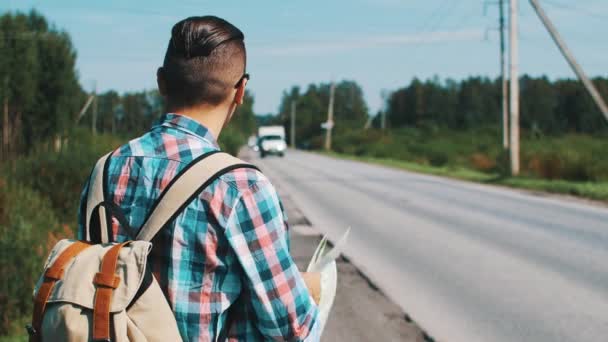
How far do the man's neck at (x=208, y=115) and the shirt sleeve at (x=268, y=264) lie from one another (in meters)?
0.25

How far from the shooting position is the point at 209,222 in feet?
5.44

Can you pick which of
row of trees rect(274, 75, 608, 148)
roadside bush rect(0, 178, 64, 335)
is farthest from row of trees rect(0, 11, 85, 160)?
row of trees rect(274, 75, 608, 148)

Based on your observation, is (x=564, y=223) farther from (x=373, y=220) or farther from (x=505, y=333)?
(x=505, y=333)

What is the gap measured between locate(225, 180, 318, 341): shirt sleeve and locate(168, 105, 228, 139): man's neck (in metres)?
0.25

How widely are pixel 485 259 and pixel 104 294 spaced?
7.70 meters

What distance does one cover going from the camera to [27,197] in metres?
8.77

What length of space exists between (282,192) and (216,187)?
18.0 meters

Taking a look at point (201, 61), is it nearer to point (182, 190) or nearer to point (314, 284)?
point (182, 190)

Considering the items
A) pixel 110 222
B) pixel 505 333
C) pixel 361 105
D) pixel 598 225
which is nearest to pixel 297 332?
pixel 110 222

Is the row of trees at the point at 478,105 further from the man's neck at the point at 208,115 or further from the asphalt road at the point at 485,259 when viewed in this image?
the man's neck at the point at 208,115

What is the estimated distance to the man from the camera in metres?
1.66

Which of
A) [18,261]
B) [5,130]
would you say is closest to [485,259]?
[18,261]

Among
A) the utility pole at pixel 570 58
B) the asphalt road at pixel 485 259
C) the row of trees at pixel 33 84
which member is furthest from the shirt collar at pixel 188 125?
the utility pole at pixel 570 58

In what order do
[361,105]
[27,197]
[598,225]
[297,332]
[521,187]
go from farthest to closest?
[361,105] < [521,187] < [598,225] < [27,197] < [297,332]
